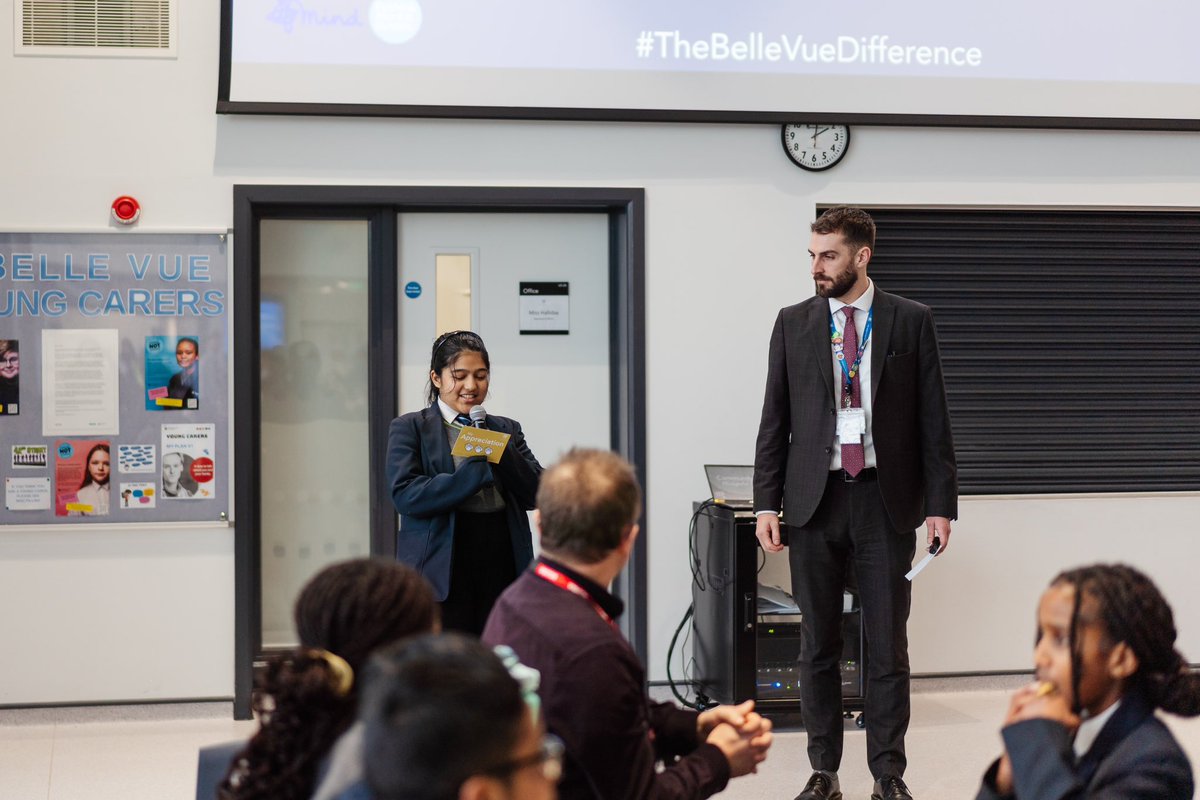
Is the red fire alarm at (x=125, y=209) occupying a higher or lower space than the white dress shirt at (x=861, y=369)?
higher

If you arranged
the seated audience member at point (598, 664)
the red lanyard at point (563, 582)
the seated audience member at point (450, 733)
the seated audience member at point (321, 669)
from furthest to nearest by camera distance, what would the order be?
the red lanyard at point (563, 582) → the seated audience member at point (598, 664) → the seated audience member at point (321, 669) → the seated audience member at point (450, 733)

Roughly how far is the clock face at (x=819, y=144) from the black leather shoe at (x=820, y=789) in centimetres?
249

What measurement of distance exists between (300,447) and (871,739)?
255cm

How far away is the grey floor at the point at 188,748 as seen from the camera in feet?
12.2

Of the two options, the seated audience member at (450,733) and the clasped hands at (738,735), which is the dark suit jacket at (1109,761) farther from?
the seated audience member at (450,733)

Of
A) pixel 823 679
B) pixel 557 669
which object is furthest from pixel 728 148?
pixel 557 669

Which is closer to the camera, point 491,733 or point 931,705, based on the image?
point 491,733

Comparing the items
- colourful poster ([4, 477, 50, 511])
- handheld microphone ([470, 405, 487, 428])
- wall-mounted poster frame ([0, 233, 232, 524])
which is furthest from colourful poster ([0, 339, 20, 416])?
handheld microphone ([470, 405, 487, 428])

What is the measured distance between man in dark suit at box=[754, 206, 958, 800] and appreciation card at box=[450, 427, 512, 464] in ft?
2.83

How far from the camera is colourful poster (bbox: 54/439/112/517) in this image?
4.59 meters

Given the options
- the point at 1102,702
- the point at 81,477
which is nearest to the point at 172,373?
the point at 81,477

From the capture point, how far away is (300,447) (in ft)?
15.8

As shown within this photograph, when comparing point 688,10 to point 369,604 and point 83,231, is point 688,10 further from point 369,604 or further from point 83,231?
point 369,604

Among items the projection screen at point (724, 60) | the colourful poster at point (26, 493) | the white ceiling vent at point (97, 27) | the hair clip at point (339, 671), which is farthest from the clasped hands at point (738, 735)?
the white ceiling vent at point (97, 27)
